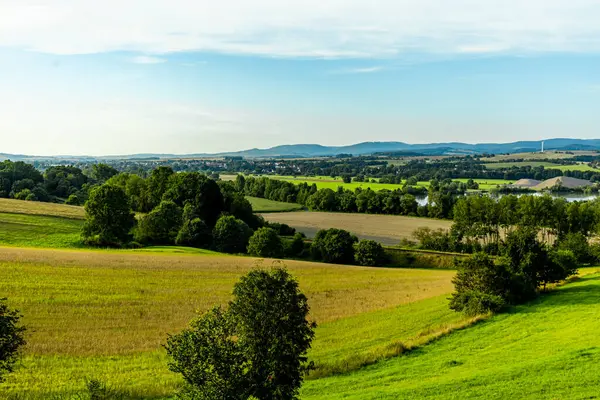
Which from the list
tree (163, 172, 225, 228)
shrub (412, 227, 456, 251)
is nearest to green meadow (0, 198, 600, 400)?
shrub (412, 227, 456, 251)

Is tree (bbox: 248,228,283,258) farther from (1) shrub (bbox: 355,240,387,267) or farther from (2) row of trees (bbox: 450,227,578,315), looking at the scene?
(2) row of trees (bbox: 450,227,578,315)

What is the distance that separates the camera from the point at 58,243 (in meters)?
64.8

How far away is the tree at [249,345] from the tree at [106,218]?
58255 mm

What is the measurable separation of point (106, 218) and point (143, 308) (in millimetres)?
38449

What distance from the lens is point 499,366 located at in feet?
70.7

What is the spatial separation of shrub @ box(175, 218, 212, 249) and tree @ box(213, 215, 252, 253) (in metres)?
1.64

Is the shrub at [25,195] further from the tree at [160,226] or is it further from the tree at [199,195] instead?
the tree at [160,226]

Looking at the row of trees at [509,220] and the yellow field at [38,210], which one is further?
the row of trees at [509,220]

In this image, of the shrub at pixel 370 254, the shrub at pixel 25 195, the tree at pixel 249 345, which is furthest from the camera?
the shrub at pixel 25 195

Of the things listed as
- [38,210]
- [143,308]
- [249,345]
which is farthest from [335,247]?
[249,345]

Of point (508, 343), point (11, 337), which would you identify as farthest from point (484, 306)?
point (11, 337)

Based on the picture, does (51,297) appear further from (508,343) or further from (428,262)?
(428,262)

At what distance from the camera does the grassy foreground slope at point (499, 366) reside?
59.8 feet

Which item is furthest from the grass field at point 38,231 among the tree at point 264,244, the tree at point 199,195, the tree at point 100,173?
the tree at point 100,173
